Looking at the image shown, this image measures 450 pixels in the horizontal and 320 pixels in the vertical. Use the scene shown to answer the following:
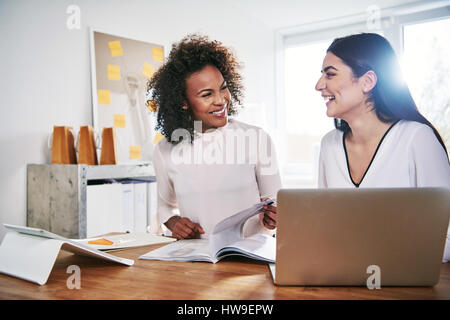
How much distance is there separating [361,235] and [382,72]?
2.30 feet

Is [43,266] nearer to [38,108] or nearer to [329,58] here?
[329,58]

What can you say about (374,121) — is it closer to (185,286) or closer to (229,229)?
(229,229)

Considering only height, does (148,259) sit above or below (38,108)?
below

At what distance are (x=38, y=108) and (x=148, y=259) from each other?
6.42ft

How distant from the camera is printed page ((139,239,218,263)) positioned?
1.04 m

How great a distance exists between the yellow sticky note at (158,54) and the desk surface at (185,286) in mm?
2703

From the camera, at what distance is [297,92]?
16.8 ft

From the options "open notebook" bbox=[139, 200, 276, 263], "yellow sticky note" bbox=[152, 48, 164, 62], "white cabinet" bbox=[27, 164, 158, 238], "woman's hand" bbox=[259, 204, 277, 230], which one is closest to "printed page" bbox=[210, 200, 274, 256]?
"open notebook" bbox=[139, 200, 276, 263]

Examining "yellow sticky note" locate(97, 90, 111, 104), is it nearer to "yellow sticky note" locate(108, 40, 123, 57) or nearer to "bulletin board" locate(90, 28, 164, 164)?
"bulletin board" locate(90, 28, 164, 164)

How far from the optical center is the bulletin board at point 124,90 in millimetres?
2979

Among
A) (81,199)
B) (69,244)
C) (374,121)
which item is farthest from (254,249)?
(81,199)

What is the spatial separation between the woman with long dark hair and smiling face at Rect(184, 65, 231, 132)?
470mm

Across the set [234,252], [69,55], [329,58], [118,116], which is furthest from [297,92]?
[234,252]

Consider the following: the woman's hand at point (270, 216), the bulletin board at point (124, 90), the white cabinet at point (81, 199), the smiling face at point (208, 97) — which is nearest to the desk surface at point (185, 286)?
the woman's hand at point (270, 216)
